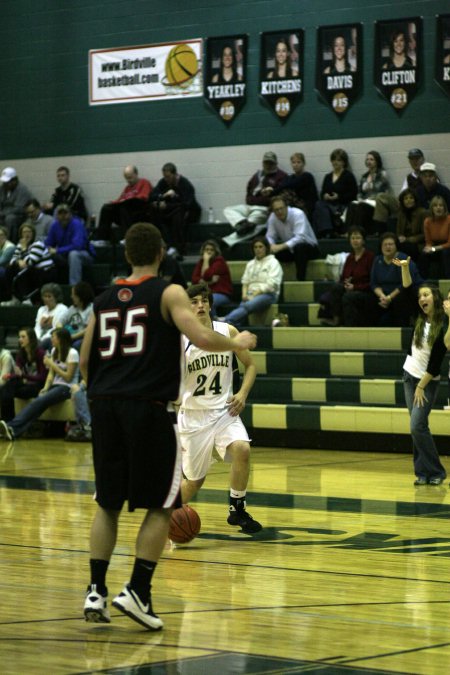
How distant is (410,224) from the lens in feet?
46.8

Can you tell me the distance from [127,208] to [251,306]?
10.0 feet

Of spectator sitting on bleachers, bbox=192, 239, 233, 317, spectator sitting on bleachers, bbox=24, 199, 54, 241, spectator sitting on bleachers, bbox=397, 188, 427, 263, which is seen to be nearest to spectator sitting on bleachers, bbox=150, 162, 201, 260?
spectator sitting on bleachers, bbox=192, 239, 233, 317

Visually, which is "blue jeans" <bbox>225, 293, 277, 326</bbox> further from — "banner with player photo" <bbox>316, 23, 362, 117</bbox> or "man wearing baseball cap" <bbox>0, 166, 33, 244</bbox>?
"man wearing baseball cap" <bbox>0, 166, 33, 244</bbox>

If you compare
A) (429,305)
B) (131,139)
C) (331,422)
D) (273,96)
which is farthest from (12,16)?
(429,305)

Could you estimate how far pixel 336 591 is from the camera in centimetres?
576

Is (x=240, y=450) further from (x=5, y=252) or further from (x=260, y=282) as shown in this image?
(x=5, y=252)

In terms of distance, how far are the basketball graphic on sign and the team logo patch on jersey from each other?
517 inches

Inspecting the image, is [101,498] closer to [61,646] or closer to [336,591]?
[61,646]

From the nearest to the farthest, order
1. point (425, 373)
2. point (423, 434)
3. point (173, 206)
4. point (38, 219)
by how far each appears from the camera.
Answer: point (425, 373)
point (423, 434)
point (173, 206)
point (38, 219)

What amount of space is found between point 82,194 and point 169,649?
14.6 metres

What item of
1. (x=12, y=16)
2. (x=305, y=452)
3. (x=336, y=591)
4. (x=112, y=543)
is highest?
(x=12, y=16)

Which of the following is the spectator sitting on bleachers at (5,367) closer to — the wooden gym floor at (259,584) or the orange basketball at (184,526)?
the wooden gym floor at (259,584)

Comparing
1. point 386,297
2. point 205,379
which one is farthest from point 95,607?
point 386,297

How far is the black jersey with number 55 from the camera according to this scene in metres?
4.97
